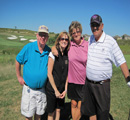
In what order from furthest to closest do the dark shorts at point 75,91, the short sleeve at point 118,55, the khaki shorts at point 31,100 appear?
the dark shorts at point 75,91
the khaki shorts at point 31,100
the short sleeve at point 118,55

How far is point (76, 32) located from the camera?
2.61 m

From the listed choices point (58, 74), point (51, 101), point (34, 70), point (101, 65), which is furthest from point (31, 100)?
point (101, 65)

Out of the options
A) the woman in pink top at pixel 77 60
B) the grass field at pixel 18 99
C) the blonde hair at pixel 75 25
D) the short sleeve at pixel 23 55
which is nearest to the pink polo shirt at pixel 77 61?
the woman in pink top at pixel 77 60

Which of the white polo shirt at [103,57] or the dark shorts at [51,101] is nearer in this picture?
the white polo shirt at [103,57]

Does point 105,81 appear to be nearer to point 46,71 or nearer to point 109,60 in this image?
point 109,60

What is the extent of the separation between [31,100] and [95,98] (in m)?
1.22

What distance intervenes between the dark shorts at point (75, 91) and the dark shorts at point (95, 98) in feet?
0.46

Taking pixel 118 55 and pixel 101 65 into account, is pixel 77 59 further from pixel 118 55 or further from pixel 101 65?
pixel 118 55

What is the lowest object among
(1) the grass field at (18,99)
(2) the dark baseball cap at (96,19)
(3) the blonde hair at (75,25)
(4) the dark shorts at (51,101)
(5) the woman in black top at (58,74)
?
(1) the grass field at (18,99)

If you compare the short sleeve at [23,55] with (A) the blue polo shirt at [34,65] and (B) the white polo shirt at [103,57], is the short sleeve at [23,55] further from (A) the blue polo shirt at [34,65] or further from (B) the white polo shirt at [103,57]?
(B) the white polo shirt at [103,57]

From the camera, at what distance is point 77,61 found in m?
2.63

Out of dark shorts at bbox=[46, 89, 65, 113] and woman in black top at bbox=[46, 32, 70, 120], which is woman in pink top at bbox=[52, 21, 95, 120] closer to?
woman in black top at bbox=[46, 32, 70, 120]

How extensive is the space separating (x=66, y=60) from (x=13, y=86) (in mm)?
3963

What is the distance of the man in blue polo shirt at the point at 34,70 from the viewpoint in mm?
2459
